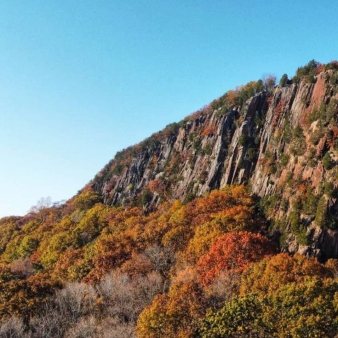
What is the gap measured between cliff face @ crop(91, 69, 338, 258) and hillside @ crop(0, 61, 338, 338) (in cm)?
37

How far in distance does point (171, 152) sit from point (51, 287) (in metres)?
89.6

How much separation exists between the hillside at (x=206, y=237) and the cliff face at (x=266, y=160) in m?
0.37

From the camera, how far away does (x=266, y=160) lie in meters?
95.6

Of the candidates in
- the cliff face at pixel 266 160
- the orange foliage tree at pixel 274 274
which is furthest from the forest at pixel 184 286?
the cliff face at pixel 266 160

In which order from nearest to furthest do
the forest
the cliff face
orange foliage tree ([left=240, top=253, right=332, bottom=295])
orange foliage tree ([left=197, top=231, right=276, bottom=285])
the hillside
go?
1. the forest
2. the hillside
3. orange foliage tree ([left=240, top=253, right=332, bottom=295])
4. orange foliage tree ([left=197, top=231, right=276, bottom=285])
5. the cliff face

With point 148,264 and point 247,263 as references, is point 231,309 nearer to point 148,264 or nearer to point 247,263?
point 247,263

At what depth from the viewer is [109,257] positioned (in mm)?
66438

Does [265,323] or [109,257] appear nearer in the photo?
[265,323]

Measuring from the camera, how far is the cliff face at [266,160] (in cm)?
7256

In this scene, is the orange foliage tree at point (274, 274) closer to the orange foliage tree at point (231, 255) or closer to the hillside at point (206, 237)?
the hillside at point (206, 237)

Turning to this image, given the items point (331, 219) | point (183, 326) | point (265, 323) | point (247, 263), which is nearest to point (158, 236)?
point (247, 263)

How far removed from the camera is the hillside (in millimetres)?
34562

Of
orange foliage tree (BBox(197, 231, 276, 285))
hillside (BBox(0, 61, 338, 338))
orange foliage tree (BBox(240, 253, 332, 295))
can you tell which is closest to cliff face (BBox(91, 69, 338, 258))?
hillside (BBox(0, 61, 338, 338))

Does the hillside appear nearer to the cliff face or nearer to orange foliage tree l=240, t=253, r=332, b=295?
orange foliage tree l=240, t=253, r=332, b=295
